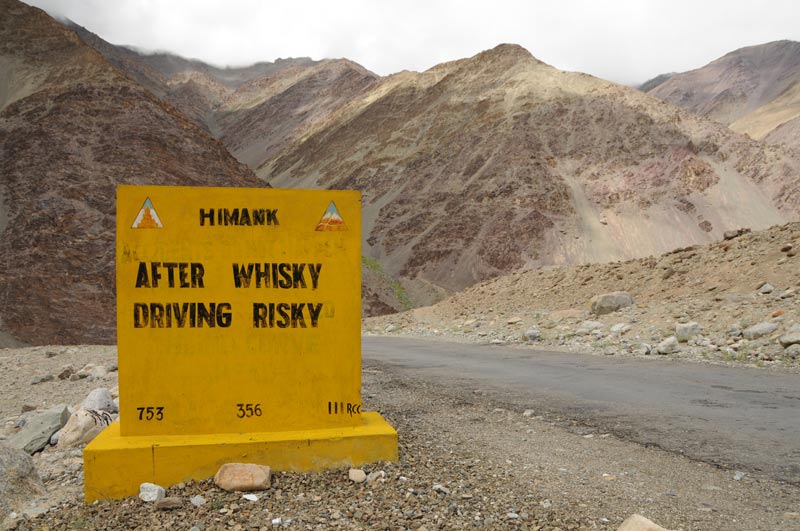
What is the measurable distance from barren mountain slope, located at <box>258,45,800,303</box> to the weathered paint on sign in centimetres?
3914

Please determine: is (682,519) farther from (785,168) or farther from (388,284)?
(785,168)

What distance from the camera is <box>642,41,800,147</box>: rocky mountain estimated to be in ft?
358

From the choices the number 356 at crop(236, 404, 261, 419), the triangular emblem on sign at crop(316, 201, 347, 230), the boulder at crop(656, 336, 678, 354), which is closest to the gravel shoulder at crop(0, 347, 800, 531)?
the number 356 at crop(236, 404, 261, 419)

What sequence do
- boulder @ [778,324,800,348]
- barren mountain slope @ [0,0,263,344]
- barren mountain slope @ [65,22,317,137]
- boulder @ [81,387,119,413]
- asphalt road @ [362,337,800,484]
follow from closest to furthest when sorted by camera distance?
asphalt road @ [362,337,800,484] → boulder @ [81,387,119,413] → boulder @ [778,324,800,348] → barren mountain slope @ [0,0,263,344] → barren mountain slope @ [65,22,317,137]

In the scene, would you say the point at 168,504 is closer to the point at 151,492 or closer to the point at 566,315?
the point at 151,492

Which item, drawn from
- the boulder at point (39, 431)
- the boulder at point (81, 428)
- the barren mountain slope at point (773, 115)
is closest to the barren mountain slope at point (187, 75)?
the barren mountain slope at point (773, 115)

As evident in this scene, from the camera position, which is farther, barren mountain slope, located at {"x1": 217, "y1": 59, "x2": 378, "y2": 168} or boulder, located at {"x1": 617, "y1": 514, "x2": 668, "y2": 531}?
barren mountain slope, located at {"x1": 217, "y1": 59, "x2": 378, "y2": 168}

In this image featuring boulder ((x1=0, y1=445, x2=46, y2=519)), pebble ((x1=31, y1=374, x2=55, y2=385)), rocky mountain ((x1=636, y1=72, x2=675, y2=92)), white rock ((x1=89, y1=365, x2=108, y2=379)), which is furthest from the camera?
rocky mountain ((x1=636, y1=72, x2=675, y2=92))

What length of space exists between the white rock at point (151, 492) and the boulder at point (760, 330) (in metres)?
9.98

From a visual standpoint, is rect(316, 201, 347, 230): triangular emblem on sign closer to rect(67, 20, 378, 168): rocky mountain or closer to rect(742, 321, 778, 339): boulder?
rect(742, 321, 778, 339): boulder

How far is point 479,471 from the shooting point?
416 centimetres

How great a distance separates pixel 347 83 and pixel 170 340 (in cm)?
10952

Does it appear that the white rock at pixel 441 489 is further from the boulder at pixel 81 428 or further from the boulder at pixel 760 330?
the boulder at pixel 760 330

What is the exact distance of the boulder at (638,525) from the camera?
2.96 metres
